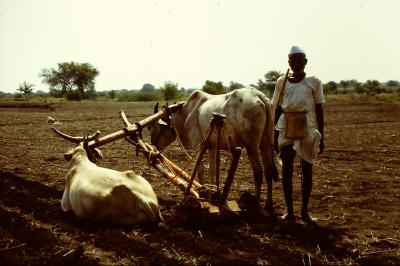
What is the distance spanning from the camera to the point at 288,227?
233 inches

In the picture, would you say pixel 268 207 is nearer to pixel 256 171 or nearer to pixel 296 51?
pixel 256 171

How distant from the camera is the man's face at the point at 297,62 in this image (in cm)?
620

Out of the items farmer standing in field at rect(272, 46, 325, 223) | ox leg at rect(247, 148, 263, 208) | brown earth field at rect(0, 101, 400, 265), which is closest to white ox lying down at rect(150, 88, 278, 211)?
ox leg at rect(247, 148, 263, 208)

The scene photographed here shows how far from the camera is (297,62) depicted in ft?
20.4

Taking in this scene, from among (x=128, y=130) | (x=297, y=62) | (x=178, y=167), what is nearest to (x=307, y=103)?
(x=297, y=62)

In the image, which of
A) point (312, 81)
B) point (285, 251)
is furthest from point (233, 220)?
point (312, 81)

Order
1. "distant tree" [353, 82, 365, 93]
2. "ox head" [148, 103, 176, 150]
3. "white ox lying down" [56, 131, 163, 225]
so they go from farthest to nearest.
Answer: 1. "distant tree" [353, 82, 365, 93]
2. "ox head" [148, 103, 176, 150]
3. "white ox lying down" [56, 131, 163, 225]

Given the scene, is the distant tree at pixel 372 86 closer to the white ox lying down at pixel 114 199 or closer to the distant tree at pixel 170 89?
the distant tree at pixel 170 89

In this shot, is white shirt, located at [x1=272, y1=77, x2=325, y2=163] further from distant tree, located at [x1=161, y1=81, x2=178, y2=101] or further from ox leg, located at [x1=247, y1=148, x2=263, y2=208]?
distant tree, located at [x1=161, y1=81, x2=178, y2=101]

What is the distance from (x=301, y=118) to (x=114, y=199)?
2713mm

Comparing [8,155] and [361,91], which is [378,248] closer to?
[8,155]

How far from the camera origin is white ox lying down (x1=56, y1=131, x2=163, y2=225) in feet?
18.1

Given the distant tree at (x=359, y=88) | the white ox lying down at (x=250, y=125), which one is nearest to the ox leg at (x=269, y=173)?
the white ox lying down at (x=250, y=125)

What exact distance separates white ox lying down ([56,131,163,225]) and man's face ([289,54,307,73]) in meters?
2.56
